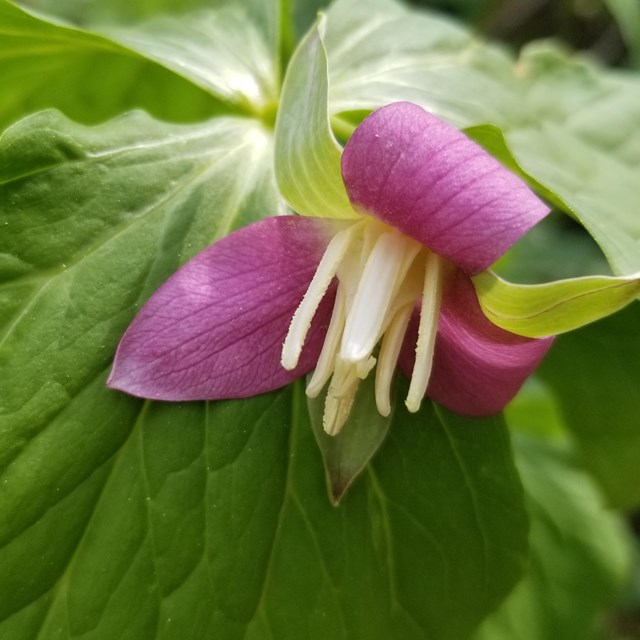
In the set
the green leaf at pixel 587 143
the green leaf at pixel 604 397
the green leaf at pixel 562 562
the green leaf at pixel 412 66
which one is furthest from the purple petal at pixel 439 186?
the green leaf at pixel 562 562

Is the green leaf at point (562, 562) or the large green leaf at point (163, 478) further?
the green leaf at point (562, 562)

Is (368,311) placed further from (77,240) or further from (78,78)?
(78,78)

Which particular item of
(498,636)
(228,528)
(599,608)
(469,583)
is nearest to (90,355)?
(228,528)

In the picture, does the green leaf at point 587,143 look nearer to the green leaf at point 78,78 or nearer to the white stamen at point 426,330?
the white stamen at point 426,330

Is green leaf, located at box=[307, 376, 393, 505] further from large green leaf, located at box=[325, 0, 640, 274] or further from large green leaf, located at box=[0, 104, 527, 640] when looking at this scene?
large green leaf, located at box=[325, 0, 640, 274]

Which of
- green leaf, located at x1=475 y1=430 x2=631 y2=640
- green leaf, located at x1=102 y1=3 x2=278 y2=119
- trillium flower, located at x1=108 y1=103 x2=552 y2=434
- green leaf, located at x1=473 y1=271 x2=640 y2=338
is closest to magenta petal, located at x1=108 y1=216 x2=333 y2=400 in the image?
trillium flower, located at x1=108 y1=103 x2=552 y2=434

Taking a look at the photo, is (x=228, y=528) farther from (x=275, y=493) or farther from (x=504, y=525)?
(x=504, y=525)
